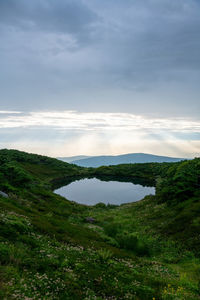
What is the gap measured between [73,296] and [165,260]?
1350 cm

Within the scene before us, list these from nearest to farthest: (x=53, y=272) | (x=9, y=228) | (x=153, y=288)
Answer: (x=53, y=272) < (x=153, y=288) < (x=9, y=228)

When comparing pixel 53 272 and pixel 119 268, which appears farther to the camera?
pixel 119 268

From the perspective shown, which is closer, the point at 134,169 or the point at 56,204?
the point at 56,204

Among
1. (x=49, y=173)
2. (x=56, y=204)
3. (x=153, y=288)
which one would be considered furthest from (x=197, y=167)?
(x=49, y=173)

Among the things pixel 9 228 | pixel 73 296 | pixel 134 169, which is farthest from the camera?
pixel 134 169

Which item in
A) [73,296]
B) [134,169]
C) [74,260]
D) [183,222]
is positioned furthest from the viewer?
[134,169]

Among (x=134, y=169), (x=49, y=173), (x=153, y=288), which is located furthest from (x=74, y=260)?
(x=134, y=169)

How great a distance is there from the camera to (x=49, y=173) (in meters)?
141

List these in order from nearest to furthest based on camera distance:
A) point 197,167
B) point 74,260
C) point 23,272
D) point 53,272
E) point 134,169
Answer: point 23,272 → point 53,272 → point 74,260 → point 197,167 → point 134,169

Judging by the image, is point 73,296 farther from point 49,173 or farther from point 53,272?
point 49,173

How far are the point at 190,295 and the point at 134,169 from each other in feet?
492

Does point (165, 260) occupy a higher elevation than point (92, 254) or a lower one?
lower

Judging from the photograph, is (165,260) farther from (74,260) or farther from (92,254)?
(74,260)

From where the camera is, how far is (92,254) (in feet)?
49.1
